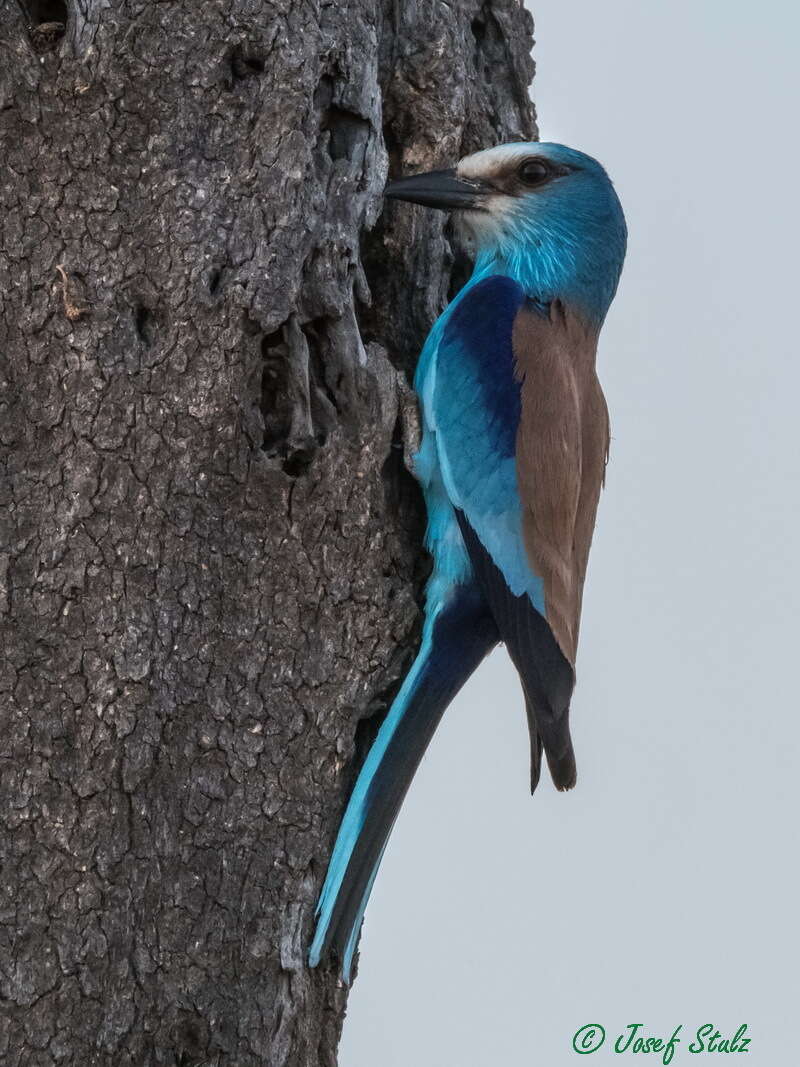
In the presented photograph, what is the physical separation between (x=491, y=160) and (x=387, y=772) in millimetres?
1419

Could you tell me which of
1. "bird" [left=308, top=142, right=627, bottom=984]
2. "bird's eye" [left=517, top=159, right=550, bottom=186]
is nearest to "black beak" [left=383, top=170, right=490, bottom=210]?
"bird" [left=308, top=142, right=627, bottom=984]

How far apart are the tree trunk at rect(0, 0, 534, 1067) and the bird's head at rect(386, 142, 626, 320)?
0.60 metres

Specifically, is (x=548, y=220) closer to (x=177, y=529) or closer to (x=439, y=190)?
(x=439, y=190)

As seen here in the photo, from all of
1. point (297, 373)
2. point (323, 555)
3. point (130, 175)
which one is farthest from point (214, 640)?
point (130, 175)

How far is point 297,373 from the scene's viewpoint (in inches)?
107

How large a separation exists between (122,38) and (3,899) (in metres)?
1.52

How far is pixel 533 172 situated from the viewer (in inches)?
137

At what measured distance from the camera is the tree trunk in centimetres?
254

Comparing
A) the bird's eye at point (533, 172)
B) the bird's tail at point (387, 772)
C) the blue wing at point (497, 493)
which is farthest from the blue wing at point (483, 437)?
the bird's eye at point (533, 172)

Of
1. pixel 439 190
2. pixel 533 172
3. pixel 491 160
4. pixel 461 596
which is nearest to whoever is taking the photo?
pixel 461 596

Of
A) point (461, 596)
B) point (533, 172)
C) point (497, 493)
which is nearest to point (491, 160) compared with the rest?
point (533, 172)

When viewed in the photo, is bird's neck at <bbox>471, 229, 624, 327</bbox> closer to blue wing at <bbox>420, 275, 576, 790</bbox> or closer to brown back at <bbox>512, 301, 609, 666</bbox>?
brown back at <bbox>512, 301, 609, 666</bbox>

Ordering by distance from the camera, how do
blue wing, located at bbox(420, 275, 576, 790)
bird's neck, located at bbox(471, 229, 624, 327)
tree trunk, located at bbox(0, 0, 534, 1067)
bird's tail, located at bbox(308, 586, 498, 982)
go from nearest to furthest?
tree trunk, located at bbox(0, 0, 534, 1067), bird's tail, located at bbox(308, 586, 498, 982), blue wing, located at bbox(420, 275, 576, 790), bird's neck, located at bbox(471, 229, 624, 327)

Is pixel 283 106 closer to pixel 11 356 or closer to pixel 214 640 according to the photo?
pixel 11 356
